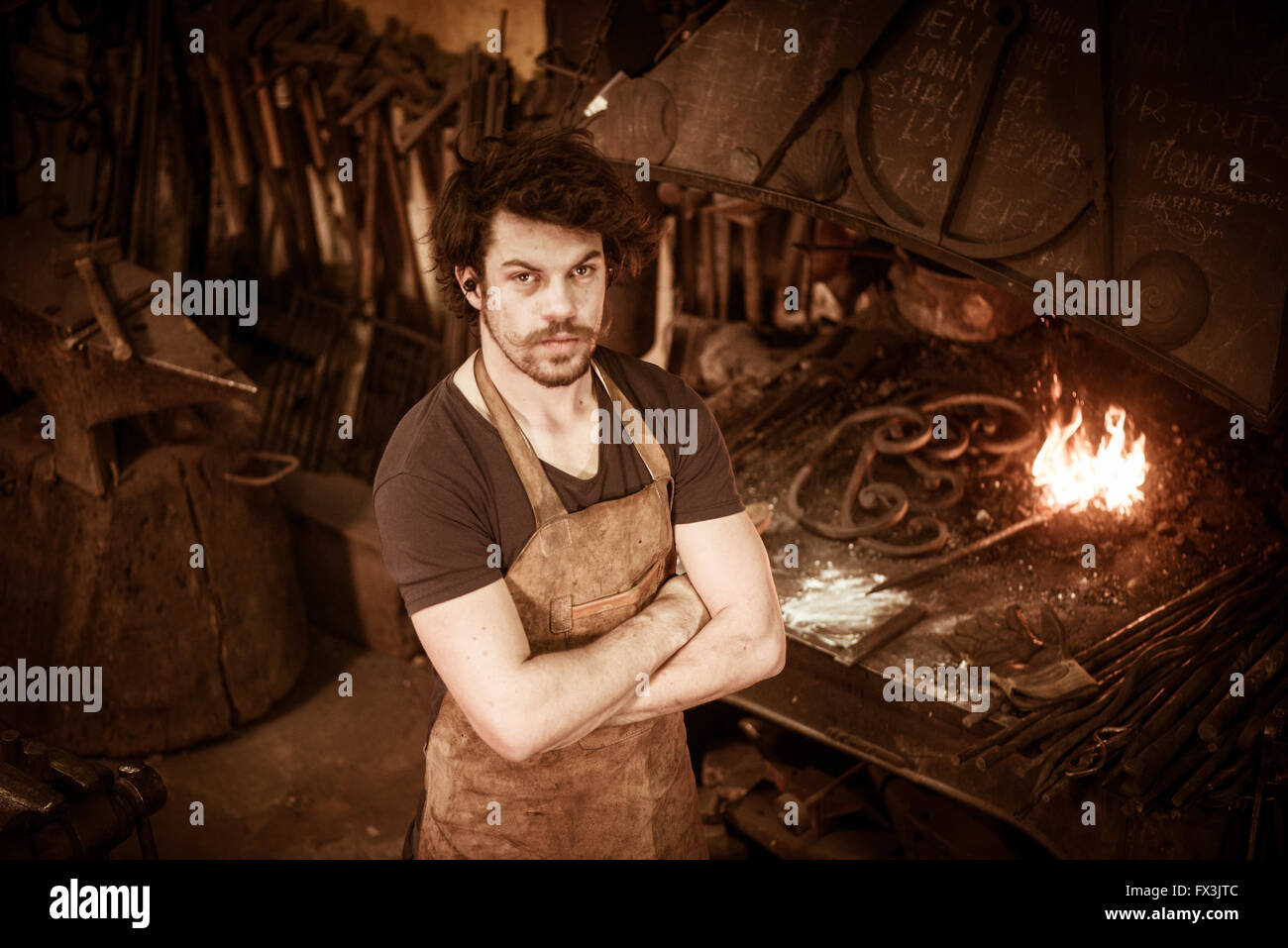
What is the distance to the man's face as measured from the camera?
221 cm

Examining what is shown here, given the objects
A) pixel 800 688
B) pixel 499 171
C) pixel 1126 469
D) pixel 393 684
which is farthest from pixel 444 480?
pixel 393 684

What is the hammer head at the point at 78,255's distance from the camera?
13.8 ft

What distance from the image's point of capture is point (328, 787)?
477 cm

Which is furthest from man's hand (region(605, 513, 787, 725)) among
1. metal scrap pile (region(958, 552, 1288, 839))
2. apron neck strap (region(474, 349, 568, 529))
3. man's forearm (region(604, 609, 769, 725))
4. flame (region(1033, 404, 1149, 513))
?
flame (region(1033, 404, 1149, 513))

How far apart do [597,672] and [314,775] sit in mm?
3057

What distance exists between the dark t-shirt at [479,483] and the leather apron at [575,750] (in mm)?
31

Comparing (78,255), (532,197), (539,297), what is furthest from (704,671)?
(78,255)

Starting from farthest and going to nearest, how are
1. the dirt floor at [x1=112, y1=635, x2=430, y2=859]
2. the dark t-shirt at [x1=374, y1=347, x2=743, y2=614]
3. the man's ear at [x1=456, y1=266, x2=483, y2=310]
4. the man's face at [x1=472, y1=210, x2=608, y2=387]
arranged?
the dirt floor at [x1=112, y1=635, x2=430, y2=859] → the man's ear at [x1=456, y1=266, x2=483, y2=310] → the man's face at [x1=472, y1=210, x2=608, y2=387] → the dark t-shirt at [x1=374, y1=347, x2=743, y2=614]

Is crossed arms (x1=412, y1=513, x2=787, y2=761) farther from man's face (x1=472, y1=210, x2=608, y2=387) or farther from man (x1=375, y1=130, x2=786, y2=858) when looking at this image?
man's face (x1=472, y1=210, x2=608, y2=387)

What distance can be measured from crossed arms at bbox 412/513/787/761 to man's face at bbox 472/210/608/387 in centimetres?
46

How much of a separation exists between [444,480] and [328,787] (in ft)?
10.2

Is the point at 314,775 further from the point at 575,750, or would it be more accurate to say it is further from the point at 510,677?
the point at 510,677

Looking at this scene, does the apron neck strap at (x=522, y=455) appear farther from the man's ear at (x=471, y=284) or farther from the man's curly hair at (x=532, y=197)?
the man's curly hair at (x=532, y=197)
